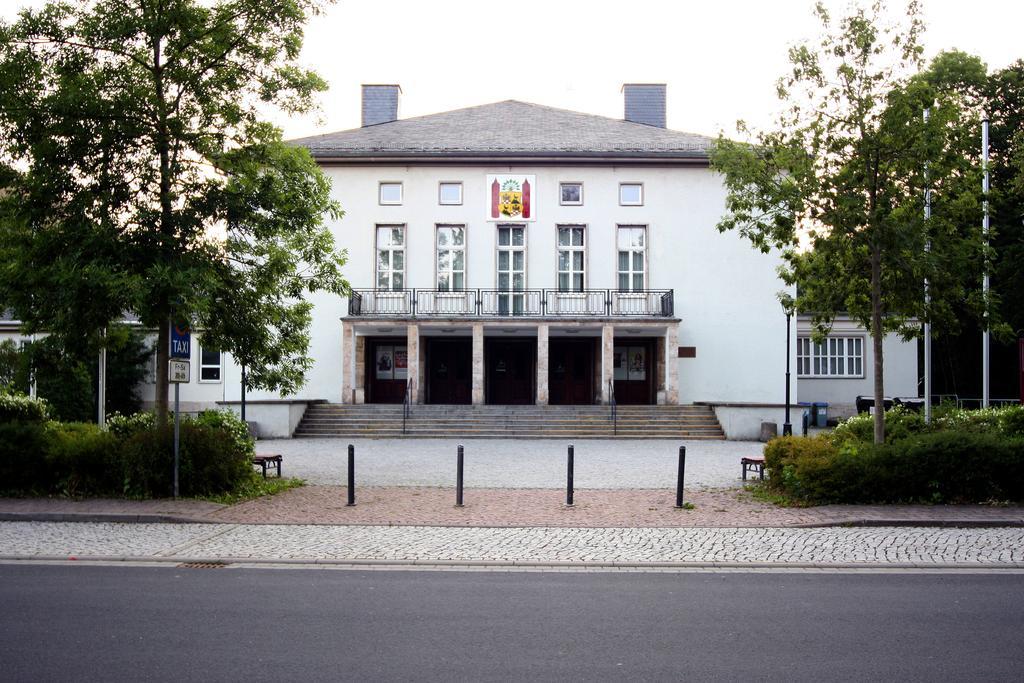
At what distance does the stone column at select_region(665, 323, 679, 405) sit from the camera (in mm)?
29938

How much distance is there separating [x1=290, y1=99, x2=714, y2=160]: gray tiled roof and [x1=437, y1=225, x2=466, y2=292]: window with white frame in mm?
2741

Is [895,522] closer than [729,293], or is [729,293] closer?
[895,522]

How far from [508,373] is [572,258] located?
5.20m

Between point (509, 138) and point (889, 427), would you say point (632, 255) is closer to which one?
point (509, 138)

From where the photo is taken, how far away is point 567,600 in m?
7.13

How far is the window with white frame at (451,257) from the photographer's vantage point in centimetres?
3173

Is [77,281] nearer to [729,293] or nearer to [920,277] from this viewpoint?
[920,277]

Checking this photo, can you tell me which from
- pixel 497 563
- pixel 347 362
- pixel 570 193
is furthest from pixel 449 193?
pixel 497 563

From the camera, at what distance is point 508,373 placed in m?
33.8

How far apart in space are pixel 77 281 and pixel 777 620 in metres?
9.24

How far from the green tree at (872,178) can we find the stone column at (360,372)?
1888cm

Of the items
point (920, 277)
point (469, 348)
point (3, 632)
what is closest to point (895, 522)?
point (920, 277)

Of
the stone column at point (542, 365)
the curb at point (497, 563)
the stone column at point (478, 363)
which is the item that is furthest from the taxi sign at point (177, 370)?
the stone column at point (542, 365)

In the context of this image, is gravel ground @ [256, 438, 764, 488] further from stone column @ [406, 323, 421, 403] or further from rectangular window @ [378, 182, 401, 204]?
rectangular window @ [378, 182, 401, 204]
